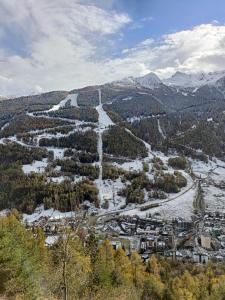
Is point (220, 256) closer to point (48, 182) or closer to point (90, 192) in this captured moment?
point (90, 192)

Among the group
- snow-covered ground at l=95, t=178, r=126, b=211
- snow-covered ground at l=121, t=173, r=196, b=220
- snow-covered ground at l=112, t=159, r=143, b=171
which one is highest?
snow-covered ground at l=112, t=159, r=143, b=171

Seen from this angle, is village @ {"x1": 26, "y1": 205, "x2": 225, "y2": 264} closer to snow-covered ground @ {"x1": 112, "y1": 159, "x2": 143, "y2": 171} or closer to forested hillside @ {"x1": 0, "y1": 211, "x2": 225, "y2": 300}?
forested hillside @ {"x1": 0, "y1": 211, "x2": 225, "y2": 300}

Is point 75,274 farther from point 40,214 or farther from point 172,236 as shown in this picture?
point 40,214

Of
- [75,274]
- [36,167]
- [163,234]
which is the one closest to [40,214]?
[163,234]

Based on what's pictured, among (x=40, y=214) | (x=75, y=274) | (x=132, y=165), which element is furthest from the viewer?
(x=132, y=165)

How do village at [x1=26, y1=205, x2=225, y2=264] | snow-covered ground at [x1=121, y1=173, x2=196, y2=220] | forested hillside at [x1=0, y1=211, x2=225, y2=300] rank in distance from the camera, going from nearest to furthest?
1. forested hillside at [x1=0, y1=211, x2=225, y2=300]
2. village at [x1=26, y1=205, x2=225, y2=264]
3. snow-covered ground at [x1=121, y1=173, x2=196, y2=220]

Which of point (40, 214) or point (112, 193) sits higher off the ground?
point (112, 193)

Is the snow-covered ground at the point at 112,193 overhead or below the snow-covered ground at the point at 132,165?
below

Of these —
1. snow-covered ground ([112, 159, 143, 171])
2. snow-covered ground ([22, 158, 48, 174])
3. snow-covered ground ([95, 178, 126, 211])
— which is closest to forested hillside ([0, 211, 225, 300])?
snow-covered ground ([95, 178, 126, 211])

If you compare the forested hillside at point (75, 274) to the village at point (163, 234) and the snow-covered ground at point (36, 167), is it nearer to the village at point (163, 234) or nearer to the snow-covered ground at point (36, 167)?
the village at point (163, 234)

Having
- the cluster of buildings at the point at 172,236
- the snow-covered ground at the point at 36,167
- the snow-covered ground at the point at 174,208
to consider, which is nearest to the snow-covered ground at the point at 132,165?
the snow-covered ground at the point at 174,208

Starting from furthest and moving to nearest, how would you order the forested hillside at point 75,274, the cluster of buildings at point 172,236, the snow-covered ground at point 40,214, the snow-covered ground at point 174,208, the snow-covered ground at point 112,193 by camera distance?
the snow-covered ground at point 112,193
the snow-covered ground at point 174,208
the snow-covered ground at point 40,214
the cluster of buildings at point 172,236
the forested hillside at point 75,274

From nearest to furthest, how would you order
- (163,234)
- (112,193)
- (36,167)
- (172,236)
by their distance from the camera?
1. (172,236)
2. (163,234)
3. (112,193)
4. (36,167)
